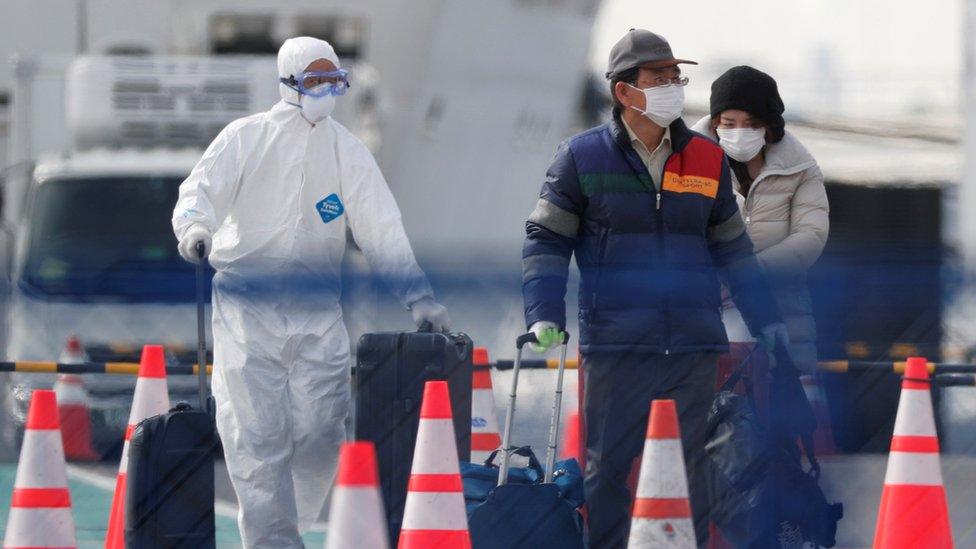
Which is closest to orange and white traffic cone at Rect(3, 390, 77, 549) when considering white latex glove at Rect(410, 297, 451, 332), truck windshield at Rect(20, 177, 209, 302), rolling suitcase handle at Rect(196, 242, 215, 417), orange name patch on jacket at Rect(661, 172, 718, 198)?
rolling suitcase handle at Rect(196, 242, 215, 417)

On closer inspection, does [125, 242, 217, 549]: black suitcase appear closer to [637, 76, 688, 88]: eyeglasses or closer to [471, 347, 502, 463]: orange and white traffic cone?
[637, 76, 688, 88]: eyeglasses

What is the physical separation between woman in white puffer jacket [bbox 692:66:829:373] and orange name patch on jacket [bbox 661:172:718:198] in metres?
0.54

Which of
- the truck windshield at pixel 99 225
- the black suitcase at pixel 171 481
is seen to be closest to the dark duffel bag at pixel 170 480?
the black suitcase at pixel 171 481

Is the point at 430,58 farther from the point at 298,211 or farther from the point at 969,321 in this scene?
the point at 969,321

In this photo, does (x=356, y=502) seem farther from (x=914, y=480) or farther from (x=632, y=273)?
(x=914, y=480)

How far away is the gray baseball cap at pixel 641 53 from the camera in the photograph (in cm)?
591

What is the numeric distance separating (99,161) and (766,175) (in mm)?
6626

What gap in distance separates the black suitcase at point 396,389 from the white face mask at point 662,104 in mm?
943

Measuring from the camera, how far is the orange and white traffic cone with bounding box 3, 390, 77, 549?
5703 millimetres

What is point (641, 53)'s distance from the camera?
19.4 feet

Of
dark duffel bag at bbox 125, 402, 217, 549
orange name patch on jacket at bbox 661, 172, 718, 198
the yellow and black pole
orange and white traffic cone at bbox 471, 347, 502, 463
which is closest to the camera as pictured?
orange name patch on jacket at bbox 661, 172, 718, 198

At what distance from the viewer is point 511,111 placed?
13906 millimetres

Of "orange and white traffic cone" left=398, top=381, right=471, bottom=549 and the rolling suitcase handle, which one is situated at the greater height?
the rolling suitcase handle

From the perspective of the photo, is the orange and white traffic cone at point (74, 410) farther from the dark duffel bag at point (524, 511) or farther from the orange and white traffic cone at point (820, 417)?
the dark duffel bag at point (524, 511)
